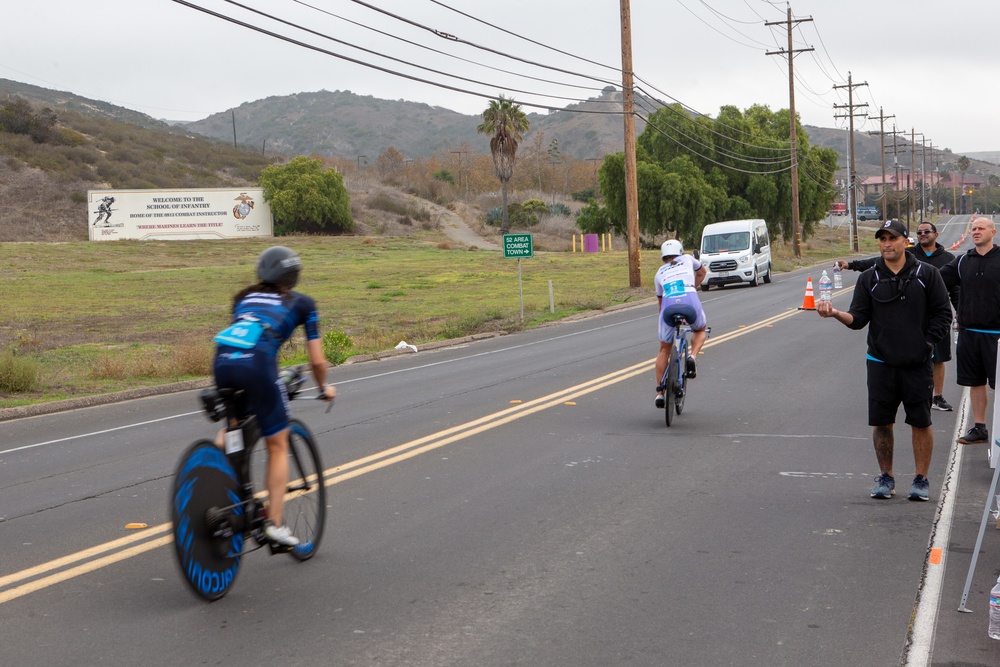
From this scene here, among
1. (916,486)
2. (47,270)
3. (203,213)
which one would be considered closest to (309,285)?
(47,270)

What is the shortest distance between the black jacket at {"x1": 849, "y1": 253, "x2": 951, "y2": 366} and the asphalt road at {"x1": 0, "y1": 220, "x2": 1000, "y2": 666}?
1127 millimetres

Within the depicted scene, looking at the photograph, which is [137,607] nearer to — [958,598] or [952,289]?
[958,598]

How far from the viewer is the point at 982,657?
4.88 metres

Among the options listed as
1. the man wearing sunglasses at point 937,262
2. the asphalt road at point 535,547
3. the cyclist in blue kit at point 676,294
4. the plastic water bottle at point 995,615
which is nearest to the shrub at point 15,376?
the asphalt road at point 535,547

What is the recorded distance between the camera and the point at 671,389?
37.4ft

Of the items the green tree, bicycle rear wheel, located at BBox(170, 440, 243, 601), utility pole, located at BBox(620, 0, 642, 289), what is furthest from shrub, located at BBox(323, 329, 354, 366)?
the green tree

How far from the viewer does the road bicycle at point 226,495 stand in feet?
18.0

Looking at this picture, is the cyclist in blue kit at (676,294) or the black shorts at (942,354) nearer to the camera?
the black shorts at (942,354)

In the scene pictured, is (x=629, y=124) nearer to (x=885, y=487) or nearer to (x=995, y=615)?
(x=885, y=487)

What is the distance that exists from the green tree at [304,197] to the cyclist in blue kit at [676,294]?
238 ft

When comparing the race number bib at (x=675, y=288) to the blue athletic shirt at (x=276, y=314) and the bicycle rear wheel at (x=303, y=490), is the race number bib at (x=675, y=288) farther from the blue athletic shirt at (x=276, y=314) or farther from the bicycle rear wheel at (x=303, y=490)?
the blue athletic shirt at (x=276, y=314)

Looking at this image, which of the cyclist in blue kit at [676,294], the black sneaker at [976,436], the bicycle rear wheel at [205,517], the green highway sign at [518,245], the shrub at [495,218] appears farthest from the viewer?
the shrub at [495,218]

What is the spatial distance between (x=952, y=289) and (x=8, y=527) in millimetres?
8509

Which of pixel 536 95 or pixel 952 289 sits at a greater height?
pixel 536 95
